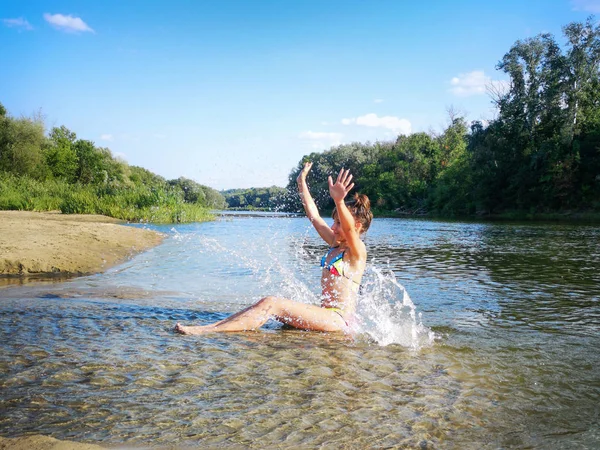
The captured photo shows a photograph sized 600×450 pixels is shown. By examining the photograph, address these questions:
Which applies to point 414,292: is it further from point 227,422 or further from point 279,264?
point 227,422

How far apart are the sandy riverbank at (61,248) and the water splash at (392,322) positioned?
299 inches

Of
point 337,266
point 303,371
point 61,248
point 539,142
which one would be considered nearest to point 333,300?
point 337,266

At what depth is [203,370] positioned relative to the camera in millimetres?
4988

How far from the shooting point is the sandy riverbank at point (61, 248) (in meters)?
11.6

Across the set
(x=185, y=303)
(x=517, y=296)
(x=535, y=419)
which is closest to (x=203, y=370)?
(x=535, y=419)

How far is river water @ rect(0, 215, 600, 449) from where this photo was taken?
145 inches

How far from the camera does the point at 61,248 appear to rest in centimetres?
1332

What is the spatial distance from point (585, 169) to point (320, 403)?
57.2 meters

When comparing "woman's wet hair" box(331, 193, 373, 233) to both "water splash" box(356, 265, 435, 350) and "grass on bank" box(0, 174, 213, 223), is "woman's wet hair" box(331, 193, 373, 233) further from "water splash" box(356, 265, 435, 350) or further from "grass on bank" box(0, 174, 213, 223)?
"grass on bank" box(0, 174, 213, 223)

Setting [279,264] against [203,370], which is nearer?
[203,370]

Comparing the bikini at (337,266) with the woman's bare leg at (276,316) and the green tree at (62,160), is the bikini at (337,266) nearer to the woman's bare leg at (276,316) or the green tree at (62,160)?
the woman's bare leg at (276,316)

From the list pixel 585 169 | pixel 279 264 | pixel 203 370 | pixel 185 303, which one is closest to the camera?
pixel 203 370

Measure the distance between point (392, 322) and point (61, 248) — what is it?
1006 cm

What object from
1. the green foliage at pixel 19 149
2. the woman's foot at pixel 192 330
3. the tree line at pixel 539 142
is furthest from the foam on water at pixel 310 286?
the green foliage at pixel 19 149
